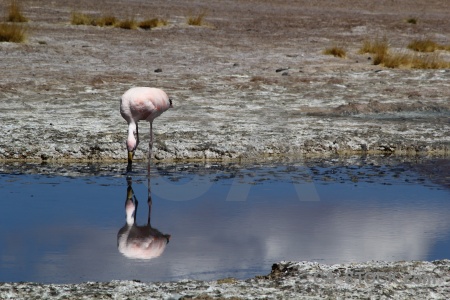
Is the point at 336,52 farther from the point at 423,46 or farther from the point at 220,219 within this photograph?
the point at 220,219

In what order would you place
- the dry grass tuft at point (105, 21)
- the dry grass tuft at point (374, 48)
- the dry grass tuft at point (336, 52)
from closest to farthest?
the dry grass tuft at point (374, 48), the dry grass tuft at point (336, 52), the dry grass tuft at point (105, 21)

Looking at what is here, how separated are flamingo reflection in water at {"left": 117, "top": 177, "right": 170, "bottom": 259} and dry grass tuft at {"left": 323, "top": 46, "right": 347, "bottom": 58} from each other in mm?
12048

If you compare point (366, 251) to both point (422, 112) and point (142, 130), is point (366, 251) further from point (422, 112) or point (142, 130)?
point (422, 112)

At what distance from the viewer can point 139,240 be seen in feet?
22.7

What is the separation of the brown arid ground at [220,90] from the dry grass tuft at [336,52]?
0.52 feet

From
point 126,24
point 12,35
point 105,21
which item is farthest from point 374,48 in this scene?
point 12,35

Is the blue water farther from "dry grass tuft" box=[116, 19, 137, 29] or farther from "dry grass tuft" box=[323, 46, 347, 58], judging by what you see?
"dry grass tuft" box=[116, 19, 137, 29]

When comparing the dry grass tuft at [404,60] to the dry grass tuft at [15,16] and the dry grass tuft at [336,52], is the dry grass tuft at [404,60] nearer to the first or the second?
the dry grass tuft at [336,52]

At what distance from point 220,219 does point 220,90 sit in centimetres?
709

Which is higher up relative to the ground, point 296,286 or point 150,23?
point 296,286

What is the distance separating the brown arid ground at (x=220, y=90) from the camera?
35.1 feet

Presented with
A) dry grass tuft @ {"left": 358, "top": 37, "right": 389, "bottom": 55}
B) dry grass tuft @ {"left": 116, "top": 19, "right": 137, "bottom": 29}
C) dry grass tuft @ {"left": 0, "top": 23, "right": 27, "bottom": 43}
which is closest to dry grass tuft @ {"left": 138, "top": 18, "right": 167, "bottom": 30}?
dry grass tuft @ {"left": 116, "top": 19, "right": 137, "bottom": 29}

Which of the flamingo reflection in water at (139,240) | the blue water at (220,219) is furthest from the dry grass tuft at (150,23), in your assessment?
the flamingo reflection in water at (139,240)

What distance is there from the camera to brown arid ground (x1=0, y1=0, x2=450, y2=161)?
10.7 m
